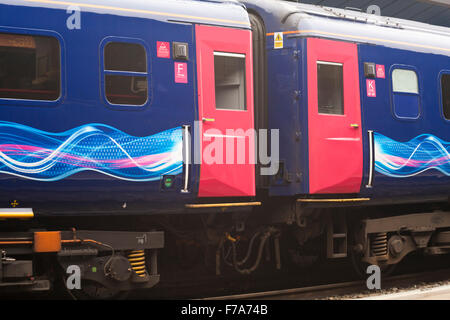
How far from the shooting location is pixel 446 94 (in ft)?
34.9

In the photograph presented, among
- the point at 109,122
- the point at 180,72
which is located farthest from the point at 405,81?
the point at 109,122

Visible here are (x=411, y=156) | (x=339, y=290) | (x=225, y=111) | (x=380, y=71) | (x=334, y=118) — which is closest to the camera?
(x=225, y=111)

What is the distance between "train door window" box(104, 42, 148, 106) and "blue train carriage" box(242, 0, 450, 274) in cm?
200

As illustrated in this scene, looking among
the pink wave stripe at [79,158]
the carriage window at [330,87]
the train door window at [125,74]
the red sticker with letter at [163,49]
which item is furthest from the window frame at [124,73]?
the carriage window at [330,87]

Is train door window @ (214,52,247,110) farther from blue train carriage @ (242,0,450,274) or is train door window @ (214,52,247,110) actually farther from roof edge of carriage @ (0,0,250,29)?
blue train carriage @ (242,0,450,274)

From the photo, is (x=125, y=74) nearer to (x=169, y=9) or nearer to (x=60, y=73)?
(x=60, y=73)

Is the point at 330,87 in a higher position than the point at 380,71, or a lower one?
lower

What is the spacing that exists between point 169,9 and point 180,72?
0.80 metres

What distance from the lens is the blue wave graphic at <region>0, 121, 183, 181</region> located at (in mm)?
7141

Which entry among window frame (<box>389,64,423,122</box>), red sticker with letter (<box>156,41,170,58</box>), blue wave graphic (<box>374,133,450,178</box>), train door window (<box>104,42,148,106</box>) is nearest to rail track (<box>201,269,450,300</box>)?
blue wave graphic (<box>374,133,450,178</box>)

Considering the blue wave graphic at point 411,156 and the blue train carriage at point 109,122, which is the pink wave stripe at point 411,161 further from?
the blue train carriage at point 109,122

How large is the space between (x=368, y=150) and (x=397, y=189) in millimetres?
861

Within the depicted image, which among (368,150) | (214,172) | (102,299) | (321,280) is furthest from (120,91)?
(321,280)

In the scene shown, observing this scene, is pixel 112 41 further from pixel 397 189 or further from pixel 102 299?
A: pixel 397 189
